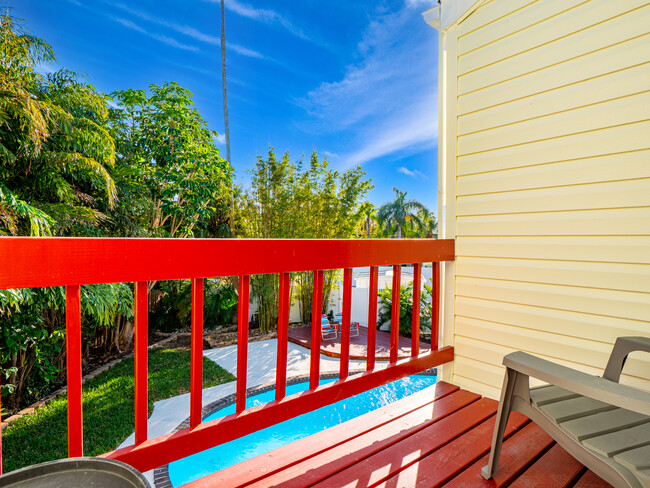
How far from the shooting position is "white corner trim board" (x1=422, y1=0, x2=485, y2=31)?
79.0 inches

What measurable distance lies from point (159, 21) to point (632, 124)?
16.6 metres

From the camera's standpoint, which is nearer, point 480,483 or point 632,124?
point 480,483

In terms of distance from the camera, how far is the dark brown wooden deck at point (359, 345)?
20.5 feet

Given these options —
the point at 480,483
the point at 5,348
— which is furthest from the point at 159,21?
the point at 480,483

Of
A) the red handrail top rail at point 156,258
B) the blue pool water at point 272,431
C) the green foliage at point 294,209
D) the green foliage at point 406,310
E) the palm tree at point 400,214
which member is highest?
the palm tree at point 400,214

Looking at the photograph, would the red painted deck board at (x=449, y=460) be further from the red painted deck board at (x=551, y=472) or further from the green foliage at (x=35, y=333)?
the green foliage at (x=35, y=333)

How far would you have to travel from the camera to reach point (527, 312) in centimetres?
179

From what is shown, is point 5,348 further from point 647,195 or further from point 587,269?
point 647,195

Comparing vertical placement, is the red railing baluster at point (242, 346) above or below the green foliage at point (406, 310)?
above

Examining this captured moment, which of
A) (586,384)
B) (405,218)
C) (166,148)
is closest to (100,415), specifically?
(166,148)

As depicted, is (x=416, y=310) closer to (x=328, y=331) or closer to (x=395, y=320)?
(x=395, y=320)

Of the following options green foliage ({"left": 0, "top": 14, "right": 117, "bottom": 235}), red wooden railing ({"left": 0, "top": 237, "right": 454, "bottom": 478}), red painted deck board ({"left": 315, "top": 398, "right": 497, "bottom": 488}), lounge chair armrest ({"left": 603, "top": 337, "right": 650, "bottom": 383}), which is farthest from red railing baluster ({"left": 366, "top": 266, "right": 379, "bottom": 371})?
green foliage ({"left": 0, "top": 14, "right": 117, "bottom": 235})

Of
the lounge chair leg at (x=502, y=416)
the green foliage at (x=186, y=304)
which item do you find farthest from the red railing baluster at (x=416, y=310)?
the green foliage at (x=186, y=304)

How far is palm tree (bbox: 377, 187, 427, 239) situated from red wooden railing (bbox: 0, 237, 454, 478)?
24633 mm
